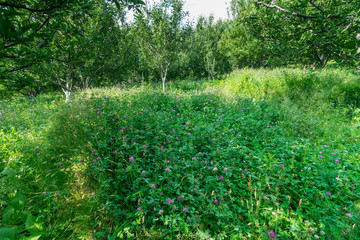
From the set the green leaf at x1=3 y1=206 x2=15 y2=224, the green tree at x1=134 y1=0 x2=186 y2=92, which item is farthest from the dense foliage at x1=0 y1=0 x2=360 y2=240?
the green tree at x1=134 y1=0 x2=186 y2=92

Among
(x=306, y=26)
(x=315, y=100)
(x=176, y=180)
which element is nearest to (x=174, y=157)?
(x=176, y=180)

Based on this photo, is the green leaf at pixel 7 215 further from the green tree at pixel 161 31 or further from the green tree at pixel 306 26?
the green tree at pixel 161 31

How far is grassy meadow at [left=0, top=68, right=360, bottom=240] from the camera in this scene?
5.39 feet

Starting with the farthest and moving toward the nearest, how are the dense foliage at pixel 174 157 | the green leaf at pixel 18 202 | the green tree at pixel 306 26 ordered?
the green tree at pixel 306 26 → the dense foliage at pixel 174 157 → the green leaf at pixel 18 202

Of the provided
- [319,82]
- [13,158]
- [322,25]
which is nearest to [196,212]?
[13,158]

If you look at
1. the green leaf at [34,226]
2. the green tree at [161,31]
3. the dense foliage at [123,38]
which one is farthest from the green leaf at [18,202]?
the green tree at [161,31]

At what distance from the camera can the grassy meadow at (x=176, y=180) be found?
164cm

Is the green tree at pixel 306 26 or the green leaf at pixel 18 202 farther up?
the green tree at pixel 306 26

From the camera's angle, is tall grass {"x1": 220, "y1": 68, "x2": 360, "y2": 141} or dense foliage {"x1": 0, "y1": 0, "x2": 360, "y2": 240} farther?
tall grass {"x1": 220, "y1": 68, "x2": 360, "y2": 141}

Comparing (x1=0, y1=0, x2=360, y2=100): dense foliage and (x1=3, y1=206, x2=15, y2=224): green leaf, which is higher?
(x1=0, y1=0, x2=360, y2=100): dense foliage

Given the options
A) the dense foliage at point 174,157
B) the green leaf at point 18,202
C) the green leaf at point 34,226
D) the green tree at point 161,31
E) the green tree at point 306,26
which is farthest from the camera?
the green tree at point 161,31

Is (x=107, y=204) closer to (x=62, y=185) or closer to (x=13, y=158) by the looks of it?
(x=62, y=185)

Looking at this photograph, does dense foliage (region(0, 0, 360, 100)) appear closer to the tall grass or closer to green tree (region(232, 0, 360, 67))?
green tree (region(232, 0, 360, 67))

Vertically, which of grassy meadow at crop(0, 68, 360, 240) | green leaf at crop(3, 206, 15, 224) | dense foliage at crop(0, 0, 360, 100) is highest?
dense foliage at crop(0, 0, 360, 100)
